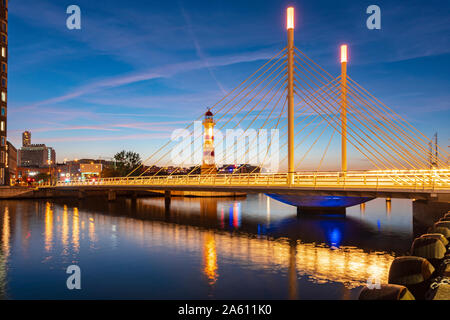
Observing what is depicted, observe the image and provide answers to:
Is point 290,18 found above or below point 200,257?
above

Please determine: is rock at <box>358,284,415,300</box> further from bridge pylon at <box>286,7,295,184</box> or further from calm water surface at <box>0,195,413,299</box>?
bridge pylon at <box>286,7,295,184</box>

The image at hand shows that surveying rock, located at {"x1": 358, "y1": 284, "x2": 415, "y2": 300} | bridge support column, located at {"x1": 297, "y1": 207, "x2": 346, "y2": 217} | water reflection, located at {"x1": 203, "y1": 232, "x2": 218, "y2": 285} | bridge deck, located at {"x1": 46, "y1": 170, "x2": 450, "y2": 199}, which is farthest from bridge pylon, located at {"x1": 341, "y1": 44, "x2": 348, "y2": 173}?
rock, located at {"x1": 358, "y1": 284, "x2": 415, "y2": 300}

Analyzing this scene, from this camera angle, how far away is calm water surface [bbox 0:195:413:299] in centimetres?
1650

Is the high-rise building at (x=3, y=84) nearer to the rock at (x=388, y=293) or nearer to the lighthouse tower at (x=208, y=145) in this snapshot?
the lighthouse tower at (x=208, y=145)

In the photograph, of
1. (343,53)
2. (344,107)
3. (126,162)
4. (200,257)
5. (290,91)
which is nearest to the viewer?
(200,257)

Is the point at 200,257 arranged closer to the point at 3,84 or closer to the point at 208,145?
the point at 208,145

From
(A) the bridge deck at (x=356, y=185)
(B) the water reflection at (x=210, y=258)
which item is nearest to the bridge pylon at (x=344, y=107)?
(A) the bridge deck at (x=356, y=185)

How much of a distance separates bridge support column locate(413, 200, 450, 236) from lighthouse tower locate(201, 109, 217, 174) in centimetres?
4646

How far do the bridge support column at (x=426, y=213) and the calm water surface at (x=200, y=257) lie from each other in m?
1.66

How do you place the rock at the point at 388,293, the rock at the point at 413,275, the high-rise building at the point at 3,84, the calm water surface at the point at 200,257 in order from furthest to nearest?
1. the high-rise building at the point at 3,84
2. the calm water surface at the point at 200,257
3. the rock at the point at 413,275
4. the rock at the point at 388,293

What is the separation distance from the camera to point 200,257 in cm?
2333

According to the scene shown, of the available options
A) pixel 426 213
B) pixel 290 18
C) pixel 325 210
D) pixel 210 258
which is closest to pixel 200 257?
pixel 210 258

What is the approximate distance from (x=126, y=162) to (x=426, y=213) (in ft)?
294

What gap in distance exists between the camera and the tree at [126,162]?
104438 mm
